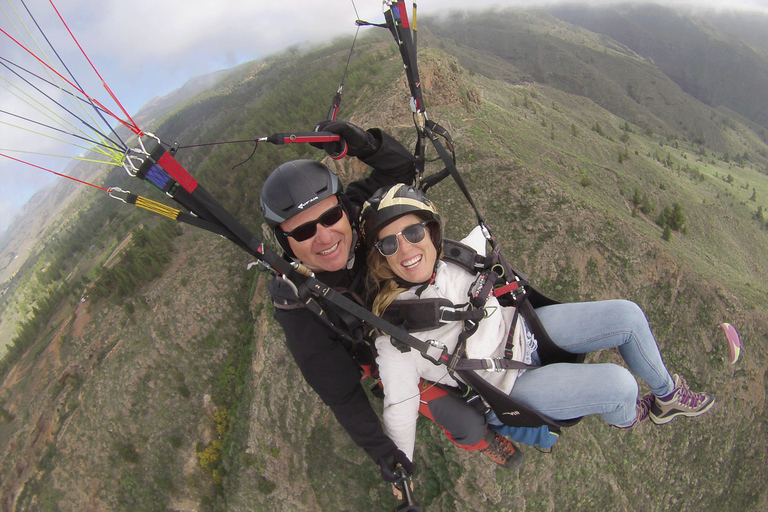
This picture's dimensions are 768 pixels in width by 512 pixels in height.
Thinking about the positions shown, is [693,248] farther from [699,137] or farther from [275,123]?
[699,137]

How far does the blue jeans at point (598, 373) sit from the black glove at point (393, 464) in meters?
1.39

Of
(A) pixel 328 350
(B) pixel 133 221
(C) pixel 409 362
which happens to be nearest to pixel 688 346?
→ (C) pixel 409 362

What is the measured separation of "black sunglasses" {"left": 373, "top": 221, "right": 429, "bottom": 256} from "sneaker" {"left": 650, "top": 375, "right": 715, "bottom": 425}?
352 cm

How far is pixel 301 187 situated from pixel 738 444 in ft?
40.1

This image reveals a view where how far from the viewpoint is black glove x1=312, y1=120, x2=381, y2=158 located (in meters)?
3.58

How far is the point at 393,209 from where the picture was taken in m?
3.22

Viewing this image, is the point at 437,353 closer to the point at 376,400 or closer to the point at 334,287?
the point at 334,287

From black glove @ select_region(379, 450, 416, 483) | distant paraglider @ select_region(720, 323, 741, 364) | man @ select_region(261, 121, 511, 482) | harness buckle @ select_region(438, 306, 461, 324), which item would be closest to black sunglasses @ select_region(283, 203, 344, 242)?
man @ select_region(261, 121, 511, 482)

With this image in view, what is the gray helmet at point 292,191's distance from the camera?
3.21 meters

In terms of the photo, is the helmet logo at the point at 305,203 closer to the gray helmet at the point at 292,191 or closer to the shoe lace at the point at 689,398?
the gray helmet at the point at 292,191

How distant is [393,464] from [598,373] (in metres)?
2.35

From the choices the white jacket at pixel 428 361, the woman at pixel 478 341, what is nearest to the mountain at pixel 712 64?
the woman at pixel 478 341

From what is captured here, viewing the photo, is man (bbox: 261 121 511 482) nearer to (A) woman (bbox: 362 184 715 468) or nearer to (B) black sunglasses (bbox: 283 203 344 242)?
(B) black sunglasses (bbox: 283 203 344 242)

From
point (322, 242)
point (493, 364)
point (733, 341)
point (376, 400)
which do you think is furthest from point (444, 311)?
point (376, 400)
